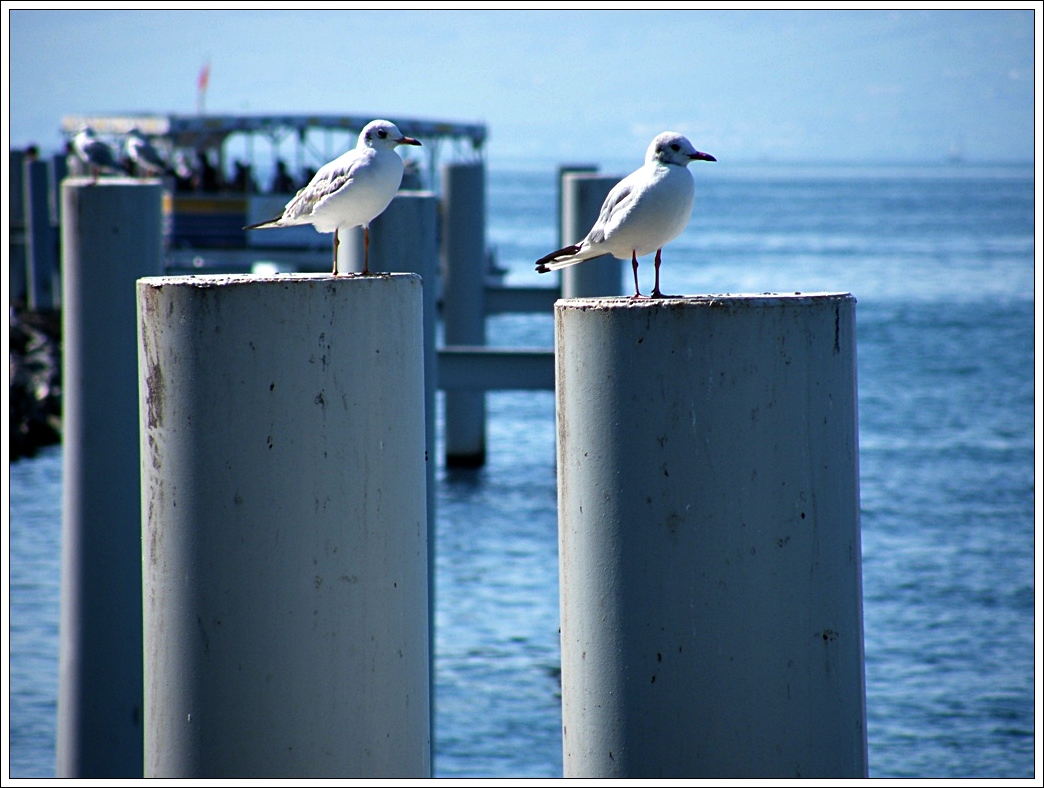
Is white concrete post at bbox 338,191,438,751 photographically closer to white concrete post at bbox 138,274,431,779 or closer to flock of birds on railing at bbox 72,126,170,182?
white concrete post at bbox 138,274,431,779

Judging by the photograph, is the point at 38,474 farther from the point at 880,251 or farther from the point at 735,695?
the point at 880,251

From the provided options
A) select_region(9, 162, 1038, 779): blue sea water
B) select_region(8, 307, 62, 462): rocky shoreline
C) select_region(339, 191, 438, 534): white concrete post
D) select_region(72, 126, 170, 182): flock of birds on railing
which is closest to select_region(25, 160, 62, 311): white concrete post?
select_region(8, 307, 62, 462): rocky shoreline

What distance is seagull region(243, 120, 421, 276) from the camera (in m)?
3.92

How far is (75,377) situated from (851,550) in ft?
14.3

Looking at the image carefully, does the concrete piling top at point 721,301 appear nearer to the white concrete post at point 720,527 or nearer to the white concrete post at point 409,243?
the white concrete post at point 720,527

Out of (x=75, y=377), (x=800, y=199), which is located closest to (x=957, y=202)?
(x=800, y=199)

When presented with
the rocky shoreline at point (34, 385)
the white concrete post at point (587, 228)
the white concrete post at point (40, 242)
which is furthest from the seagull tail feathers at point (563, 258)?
the white concrete post at point (40, 242)

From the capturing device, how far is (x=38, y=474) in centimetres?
1762

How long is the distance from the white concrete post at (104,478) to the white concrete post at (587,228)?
15.8 feet

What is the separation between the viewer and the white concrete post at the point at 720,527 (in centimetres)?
257

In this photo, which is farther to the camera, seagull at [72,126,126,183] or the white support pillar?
the white support pillar

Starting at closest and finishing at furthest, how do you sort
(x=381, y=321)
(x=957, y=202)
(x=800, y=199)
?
(x=381, y=321) < (x=957, y=202) < (x=800, y=199)

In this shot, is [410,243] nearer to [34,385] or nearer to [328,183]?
[328,183]

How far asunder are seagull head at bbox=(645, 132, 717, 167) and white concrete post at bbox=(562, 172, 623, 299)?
6581 mm
